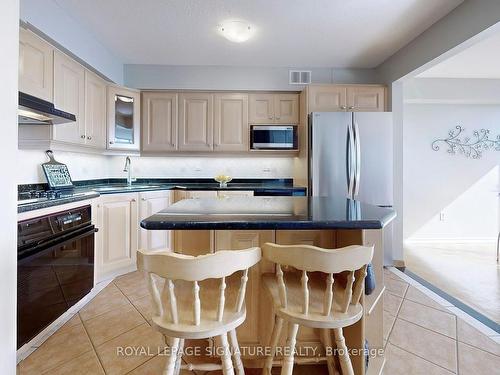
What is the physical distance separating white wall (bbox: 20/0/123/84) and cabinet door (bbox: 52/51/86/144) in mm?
145

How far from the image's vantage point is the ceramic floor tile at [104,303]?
2.32 meters

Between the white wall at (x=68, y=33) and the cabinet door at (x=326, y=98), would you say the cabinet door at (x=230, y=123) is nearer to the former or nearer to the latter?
the cabinet door at (x=326, y=98)

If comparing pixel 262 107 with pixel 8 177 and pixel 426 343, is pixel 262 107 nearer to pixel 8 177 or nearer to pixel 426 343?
pixel 426 343

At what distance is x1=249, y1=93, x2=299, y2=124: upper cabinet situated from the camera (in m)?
4.00

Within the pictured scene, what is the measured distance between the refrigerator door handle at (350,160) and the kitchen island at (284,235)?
1.84m

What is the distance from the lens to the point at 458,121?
4.71 m

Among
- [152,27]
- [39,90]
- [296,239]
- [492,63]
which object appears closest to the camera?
[296,239]

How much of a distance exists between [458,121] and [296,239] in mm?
4604

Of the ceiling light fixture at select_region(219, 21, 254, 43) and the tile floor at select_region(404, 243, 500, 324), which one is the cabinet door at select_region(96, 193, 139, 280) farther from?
the tile floor at select_region(404, 243, 500, 324)

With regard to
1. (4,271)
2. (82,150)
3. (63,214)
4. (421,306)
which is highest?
(82,150)

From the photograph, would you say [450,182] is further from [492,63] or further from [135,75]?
[135,75]

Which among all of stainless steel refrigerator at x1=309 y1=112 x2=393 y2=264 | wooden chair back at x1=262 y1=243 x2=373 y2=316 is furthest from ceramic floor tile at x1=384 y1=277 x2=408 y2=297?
wooden chair back at x1=262 y1=243 x2=373 y2=316

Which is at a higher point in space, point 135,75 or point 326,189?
point 135,75

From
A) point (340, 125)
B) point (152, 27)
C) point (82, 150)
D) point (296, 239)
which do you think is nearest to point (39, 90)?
point (82, 150)
